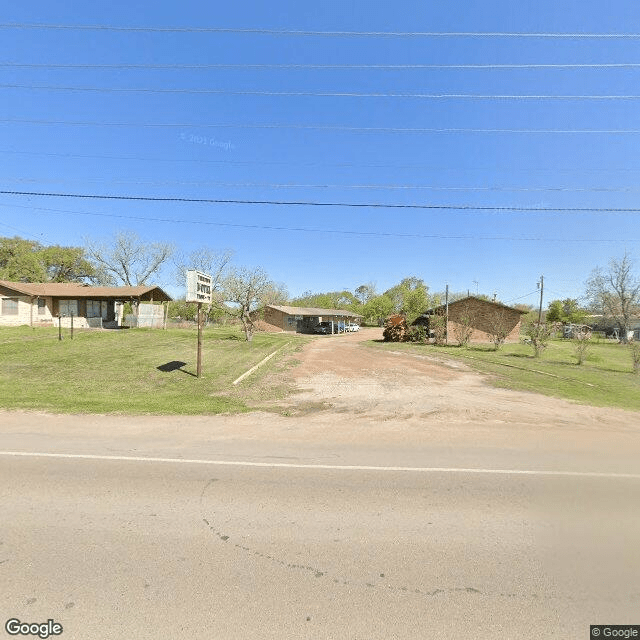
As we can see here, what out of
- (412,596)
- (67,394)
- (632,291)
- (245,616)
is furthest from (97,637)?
(632,291)

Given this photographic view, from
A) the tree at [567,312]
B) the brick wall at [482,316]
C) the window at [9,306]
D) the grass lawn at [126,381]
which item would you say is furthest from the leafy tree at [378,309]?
the window at [9,306]

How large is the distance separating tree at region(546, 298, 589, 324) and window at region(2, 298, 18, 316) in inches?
3147

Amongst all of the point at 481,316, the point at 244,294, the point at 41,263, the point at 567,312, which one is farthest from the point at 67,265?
the point at 567,312

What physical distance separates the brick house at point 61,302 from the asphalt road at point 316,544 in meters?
29.3

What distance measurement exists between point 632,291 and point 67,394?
6823 cm

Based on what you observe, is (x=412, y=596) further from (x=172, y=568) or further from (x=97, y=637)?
(x=97, y=637)

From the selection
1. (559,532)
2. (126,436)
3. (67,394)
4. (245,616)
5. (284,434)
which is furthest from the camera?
(67,394)

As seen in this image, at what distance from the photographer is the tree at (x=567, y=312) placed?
64.1m

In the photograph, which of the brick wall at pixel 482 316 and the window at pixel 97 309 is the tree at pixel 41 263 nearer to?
the window at pixel 97 309

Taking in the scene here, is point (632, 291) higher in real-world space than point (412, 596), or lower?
higher

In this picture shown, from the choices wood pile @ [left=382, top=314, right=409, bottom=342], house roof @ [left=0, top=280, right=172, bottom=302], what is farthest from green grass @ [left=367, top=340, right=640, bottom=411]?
house roof @ [left=0, top=280, right=172, bottom=302]

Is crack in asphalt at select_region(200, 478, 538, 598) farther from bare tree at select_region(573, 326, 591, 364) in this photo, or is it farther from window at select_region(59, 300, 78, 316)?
window at select_region(59, 300, 78, 316)

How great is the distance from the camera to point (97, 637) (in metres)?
2.15

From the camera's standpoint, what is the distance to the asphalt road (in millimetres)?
2348
